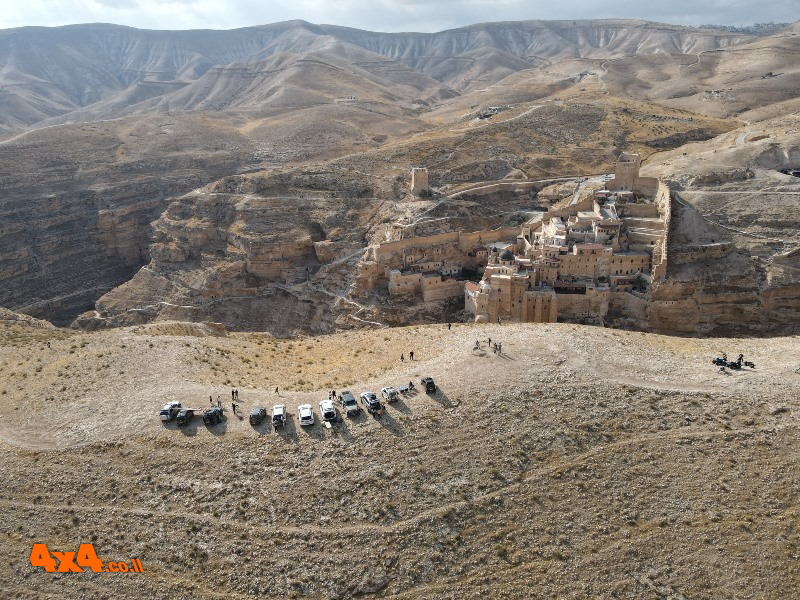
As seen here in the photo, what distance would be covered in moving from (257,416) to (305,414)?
1.72 meters

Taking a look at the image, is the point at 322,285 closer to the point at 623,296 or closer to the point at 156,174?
the point at 623,296

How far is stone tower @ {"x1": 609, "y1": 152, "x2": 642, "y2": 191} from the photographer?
51.2 meters

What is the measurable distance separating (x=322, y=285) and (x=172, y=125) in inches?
2567

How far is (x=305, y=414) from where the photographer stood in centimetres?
2116

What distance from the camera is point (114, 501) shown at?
18.4 m

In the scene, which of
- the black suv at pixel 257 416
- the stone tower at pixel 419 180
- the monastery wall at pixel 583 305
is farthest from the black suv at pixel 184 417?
the stone tower at pixel 419 180

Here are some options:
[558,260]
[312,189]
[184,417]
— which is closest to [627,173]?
[558,260]

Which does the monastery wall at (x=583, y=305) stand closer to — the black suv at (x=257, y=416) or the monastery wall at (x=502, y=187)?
the monastery wall at (x=502, y=187)

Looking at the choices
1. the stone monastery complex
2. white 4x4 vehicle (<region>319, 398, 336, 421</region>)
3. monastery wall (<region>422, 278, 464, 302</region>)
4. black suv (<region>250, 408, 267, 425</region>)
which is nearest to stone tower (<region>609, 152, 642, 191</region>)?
the stone monastery complex

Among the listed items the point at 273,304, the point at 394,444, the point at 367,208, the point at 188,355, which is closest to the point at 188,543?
the point at 394,444

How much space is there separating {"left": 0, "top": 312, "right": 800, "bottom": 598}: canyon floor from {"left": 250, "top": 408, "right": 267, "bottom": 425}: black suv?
23cm

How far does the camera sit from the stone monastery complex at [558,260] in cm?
4162

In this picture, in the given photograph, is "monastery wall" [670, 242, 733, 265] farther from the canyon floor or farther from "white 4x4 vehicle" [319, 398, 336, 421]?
"white 4x4 vehicle" [319, 398, 336, 421]

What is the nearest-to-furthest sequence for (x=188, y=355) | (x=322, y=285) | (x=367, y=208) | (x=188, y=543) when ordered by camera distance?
(x=188, y=543)
(x=188, y=355)
(x=322, y=285)
(x=367, y=208)
